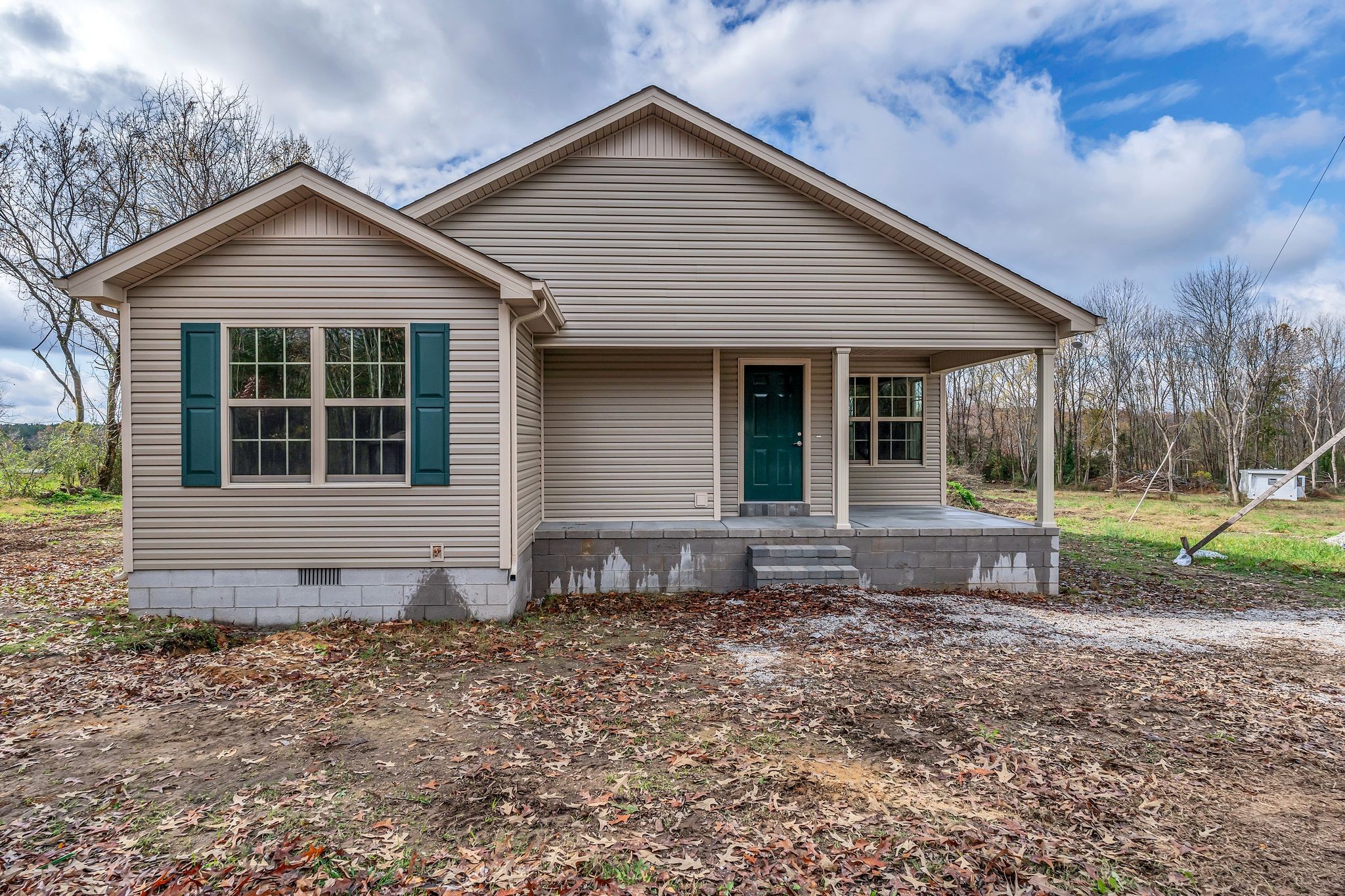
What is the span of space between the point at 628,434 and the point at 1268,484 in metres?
19.2

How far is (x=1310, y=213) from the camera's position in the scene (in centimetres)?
1788

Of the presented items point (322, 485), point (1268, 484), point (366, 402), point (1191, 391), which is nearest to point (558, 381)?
point (366, 402)

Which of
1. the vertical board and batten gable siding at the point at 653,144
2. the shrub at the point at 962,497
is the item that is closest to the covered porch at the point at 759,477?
the vertical board and batten gable siding at the point at 653,144

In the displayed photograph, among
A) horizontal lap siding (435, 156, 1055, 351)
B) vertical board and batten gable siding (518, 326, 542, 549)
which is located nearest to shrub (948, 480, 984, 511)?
horizontal lap siding (435, 156, 1055, 351)

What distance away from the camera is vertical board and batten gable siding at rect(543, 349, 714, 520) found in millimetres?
8242

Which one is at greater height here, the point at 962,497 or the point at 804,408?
the point at 804,408

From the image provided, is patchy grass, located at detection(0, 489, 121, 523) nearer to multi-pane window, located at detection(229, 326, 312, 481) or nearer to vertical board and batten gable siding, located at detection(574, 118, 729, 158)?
multi-pane window, located at detection(229, 326, 312, 481)

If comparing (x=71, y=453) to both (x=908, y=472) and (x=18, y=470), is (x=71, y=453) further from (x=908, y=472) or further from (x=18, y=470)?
(x=908, y=472)

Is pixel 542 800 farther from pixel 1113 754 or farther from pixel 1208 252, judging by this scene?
pixel 1208 252

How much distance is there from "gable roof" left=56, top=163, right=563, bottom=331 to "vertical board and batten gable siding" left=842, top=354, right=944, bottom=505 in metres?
6.19

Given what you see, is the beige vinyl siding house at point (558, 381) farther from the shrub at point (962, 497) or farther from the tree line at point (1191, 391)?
the tree line at point (1191, 391)

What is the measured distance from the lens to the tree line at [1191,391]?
19.6 meters

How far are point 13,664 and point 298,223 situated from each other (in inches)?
162

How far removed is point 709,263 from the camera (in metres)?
7.43
